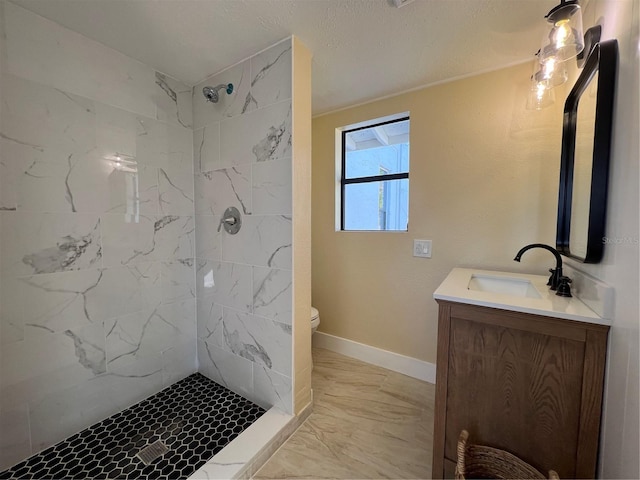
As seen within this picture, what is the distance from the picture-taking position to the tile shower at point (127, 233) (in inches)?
47.1

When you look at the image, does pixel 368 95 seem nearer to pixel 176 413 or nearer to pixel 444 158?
pixel 444 158

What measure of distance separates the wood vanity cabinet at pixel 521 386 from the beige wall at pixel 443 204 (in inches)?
32.7

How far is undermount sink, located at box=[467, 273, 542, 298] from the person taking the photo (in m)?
1.38

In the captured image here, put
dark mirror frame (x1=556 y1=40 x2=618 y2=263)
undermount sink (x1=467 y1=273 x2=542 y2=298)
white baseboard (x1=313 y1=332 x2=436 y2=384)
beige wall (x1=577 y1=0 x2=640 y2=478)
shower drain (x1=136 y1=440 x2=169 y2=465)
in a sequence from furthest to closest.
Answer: white baseboard (x1=313 y1=332 x2=436 y2=384) < undermount sink (x1=467 y1=273 x2=542 y2=298) < shower drain (x1=136 y1=440 x2=169 y2=465) < dark mirror frame (x1=556 y1=40 x2=618 y2=263) < beige wall (x1=577 y1=0 x2=640 y2=478)

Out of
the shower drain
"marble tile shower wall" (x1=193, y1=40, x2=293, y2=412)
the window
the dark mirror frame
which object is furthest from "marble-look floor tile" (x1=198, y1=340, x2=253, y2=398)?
the dark mirror frame

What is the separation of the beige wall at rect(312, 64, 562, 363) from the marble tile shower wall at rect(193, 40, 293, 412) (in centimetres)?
90

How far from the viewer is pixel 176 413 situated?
1.54m

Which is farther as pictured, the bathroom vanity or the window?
the window

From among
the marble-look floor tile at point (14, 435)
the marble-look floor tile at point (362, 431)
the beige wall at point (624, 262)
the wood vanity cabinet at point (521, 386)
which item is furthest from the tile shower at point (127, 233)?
the beige wall at point (624, 262)

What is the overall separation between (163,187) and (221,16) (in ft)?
3.41

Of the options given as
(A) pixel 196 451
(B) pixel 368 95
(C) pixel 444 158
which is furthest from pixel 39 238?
(C) pixel 444 158

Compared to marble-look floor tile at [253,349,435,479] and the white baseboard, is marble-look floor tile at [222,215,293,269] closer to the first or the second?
marble-look floor tile at [253,349,435,479]

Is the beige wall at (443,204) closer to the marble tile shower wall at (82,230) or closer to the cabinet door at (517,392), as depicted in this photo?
the cabinet door at (517,392)

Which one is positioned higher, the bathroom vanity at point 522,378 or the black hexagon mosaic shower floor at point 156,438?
the bathroom vanity at point 522,378
